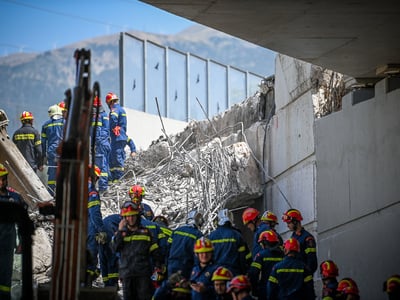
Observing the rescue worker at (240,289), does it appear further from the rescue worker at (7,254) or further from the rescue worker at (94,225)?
the rescue worker at (94,225)

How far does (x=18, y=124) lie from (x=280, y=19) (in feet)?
49.9

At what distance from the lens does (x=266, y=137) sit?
2152 cm

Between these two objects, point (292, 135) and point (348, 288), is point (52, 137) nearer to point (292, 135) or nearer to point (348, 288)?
point (292, 135)

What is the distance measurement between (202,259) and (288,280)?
1.10 metres

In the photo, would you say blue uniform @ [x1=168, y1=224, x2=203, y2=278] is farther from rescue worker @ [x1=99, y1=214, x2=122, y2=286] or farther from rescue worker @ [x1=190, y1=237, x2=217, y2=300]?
rescue worker @ [x1=99, y1=214, x2=122, y2=286]

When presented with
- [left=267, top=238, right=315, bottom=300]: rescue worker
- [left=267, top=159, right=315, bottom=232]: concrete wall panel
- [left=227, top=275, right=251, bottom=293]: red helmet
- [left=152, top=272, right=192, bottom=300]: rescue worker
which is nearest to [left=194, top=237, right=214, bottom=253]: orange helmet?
[left=152, top=272, right=192, bottom=300]: rescue worker

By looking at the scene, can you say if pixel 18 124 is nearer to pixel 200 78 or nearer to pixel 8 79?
pixel 200 78

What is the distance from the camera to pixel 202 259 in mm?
15461

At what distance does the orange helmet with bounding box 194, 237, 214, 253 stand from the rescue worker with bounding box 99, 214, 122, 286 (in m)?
2.34

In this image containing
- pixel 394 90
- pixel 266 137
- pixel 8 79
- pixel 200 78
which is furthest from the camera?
pixel 8 79

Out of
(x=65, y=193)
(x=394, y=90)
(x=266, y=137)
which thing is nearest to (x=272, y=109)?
(x=266, y=137)

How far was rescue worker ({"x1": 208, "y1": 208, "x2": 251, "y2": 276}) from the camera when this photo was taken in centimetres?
1619

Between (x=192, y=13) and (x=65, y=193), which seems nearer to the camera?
(x=65, y=193)

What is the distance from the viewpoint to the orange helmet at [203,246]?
15.4 meters
